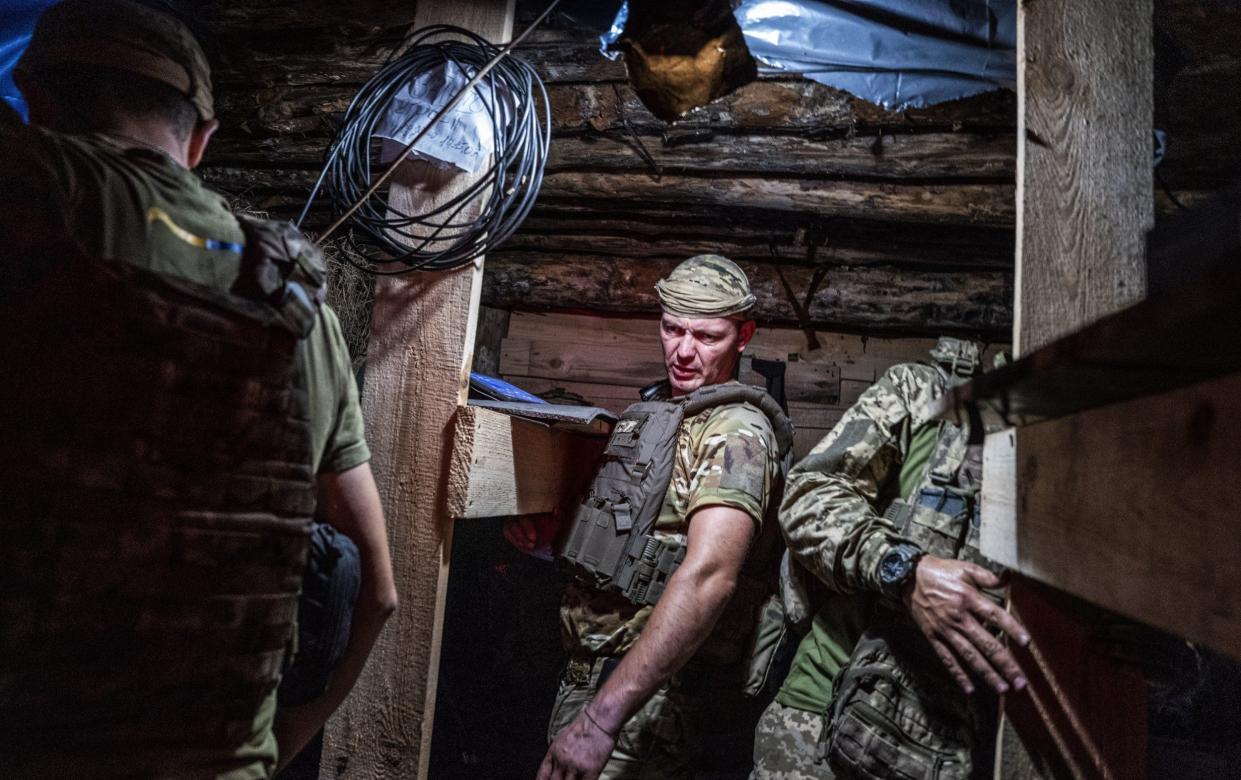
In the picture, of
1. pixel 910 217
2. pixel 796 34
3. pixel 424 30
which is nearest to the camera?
pixel 424 30

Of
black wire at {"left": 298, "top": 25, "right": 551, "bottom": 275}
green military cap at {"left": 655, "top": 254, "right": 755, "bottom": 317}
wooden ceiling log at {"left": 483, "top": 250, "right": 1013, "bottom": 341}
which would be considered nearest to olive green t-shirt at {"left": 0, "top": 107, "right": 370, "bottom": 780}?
black wire at {"left": 298, "top": 25, "right": 551, "bottom": 275}

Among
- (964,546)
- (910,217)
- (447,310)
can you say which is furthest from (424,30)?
(910,217)

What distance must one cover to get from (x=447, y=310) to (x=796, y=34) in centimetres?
163

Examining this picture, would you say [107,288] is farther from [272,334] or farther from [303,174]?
[303,174]

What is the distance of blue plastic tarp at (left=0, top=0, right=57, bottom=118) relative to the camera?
4.26 feet

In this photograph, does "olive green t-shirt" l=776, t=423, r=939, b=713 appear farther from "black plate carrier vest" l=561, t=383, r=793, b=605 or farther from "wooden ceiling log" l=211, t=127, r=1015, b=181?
"wooden ceiling log" l=211, t=127, r=1015, b=181

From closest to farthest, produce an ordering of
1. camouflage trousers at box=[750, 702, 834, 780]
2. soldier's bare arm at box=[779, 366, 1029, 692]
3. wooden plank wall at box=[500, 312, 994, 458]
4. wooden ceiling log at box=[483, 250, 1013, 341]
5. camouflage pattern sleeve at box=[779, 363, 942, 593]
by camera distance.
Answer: soldier's bare arm at box=[779, 366, 1029, 692]
camouflage pattern sleeve at box=[779, 363, 942, 593]
camouflage trousers at box=[750, 702, 834, 780]
wooden ceiling log at box=[483, 250, 1013, 341]
wooden plank wall at box=[500, 312, 994, 458]

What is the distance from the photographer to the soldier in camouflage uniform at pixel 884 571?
1.72 m

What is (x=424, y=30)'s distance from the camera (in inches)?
71.9

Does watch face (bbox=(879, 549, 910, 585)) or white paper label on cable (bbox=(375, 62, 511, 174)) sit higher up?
white paper label on cable (bbox=(375, 62, 511, 174))

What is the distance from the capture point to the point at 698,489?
2.40m

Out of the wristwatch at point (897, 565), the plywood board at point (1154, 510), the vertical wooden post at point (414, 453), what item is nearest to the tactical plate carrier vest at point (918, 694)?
the wristwatch at point (897, 565)

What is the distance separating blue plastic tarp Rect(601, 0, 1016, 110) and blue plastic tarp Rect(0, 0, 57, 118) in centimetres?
156

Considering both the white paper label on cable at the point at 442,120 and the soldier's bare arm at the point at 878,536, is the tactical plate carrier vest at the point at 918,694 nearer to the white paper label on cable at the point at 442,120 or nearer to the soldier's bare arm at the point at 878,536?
the soldier's bare arm at the point at 878,536
